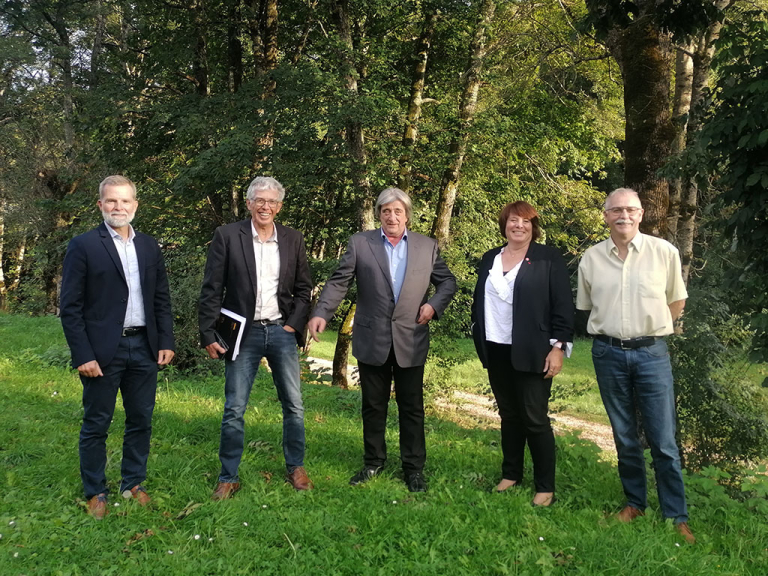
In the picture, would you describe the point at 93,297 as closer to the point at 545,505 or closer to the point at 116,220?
the point at 116,220

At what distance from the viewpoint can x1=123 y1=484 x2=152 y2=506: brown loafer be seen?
3.79 m

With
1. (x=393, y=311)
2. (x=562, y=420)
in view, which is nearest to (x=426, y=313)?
(x=393, y=311)

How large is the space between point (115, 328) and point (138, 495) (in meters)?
1.10

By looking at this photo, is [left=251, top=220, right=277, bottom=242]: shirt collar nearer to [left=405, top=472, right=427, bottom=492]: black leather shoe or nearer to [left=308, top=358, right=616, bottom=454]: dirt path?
[left=405, top=472, right=427, bottom=492]: black leather shoe

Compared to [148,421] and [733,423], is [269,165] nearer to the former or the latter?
[148,421]

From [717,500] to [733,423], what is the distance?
17.1 ft

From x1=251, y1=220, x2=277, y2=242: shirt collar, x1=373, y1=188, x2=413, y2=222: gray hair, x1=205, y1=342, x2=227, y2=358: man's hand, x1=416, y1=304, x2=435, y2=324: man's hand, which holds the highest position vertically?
x1=373, y1=188, x2=413, y2=222: gray hair

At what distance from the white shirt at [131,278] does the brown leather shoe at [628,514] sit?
10.4ft

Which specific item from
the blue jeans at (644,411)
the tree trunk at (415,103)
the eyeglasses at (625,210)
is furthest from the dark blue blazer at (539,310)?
the tree trunk at (415,103)

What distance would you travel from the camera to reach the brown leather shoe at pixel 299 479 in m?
4.11

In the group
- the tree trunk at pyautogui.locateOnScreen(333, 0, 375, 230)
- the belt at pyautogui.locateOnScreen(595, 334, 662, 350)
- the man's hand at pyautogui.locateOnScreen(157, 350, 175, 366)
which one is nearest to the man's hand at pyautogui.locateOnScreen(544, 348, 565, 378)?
the belt at pyautogui.locateOnScreen(595, 334, 662, 350)

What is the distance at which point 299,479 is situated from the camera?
4148 mm

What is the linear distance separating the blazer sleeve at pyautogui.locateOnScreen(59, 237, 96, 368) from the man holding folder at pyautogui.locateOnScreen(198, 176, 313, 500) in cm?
70

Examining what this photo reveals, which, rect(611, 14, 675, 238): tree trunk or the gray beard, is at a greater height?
rect(611, 14, 675, 238): tree trunk
